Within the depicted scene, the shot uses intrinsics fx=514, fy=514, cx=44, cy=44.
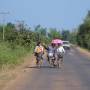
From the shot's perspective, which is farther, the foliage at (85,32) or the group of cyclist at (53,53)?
the foliage at (85,32)

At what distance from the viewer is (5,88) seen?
17.8 metres

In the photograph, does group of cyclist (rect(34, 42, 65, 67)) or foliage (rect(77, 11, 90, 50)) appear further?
foliage (rect(77, 11, 90, 50))

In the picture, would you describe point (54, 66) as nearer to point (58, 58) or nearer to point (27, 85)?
point (58, 58)

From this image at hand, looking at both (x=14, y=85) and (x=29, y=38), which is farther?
(x=29, y=38)

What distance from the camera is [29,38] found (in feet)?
175

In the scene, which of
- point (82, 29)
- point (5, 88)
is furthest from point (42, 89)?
point (82, 29)

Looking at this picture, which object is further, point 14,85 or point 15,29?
point 15,29

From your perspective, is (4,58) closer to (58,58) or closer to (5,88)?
(58,58)

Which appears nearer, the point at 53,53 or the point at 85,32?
the point at 53,53

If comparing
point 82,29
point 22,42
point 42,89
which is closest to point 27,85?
point 42,89

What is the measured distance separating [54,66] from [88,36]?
2645 inches

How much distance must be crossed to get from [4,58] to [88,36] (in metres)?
70.8

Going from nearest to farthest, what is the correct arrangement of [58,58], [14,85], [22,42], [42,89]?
[42,89]
[14,85]
[58,58]
[22,42]

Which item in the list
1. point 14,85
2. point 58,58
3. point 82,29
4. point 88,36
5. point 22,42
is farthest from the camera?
point 82,29
